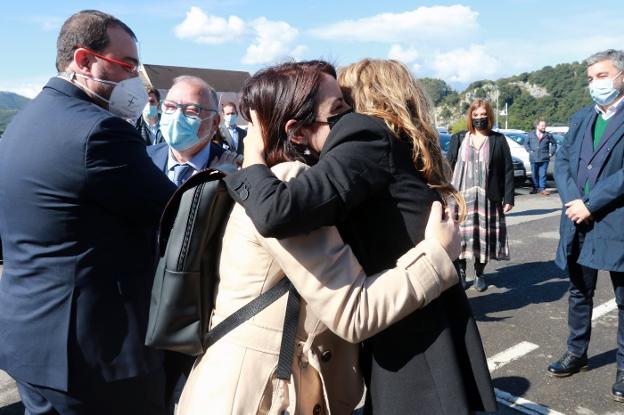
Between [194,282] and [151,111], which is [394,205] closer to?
[194,282]

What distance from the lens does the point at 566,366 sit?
3.63 metres

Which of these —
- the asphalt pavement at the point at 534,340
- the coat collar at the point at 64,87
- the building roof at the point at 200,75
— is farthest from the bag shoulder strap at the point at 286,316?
the building roof at the point at 200,75

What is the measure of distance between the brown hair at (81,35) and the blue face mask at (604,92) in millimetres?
2925

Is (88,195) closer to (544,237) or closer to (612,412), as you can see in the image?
(612,412)

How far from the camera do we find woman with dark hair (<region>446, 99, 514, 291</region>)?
5.76 meters

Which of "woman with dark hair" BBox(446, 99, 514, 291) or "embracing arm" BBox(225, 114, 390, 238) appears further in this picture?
"woman with dark hair" BBox(446, 99, 514, 291)

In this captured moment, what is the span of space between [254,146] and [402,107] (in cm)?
43

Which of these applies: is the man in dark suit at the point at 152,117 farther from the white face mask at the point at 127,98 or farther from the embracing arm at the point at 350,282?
the embracing arm at the point at 350,282

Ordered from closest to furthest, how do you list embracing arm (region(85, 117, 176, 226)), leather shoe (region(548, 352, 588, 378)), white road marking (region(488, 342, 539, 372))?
1. embracing arm (region(85, 117, 176, 226))
2. leather shoe (region(548, 352, 588, 378))
3. white road marking (region(488, 342, 539, 372))

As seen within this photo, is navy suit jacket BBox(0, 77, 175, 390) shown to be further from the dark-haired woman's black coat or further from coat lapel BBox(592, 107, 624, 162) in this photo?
coat lapel BBox(592, 107, 624, 162)

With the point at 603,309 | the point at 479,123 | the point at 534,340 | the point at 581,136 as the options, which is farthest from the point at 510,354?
the point at 479,123

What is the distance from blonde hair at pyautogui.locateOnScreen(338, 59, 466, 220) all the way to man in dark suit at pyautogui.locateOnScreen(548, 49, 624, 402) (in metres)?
2.09

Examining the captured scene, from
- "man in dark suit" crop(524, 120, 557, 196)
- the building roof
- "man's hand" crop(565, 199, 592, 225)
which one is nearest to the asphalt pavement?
"man's hand" crop(565, 199, 592, 225)

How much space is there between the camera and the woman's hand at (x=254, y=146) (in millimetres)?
1491
